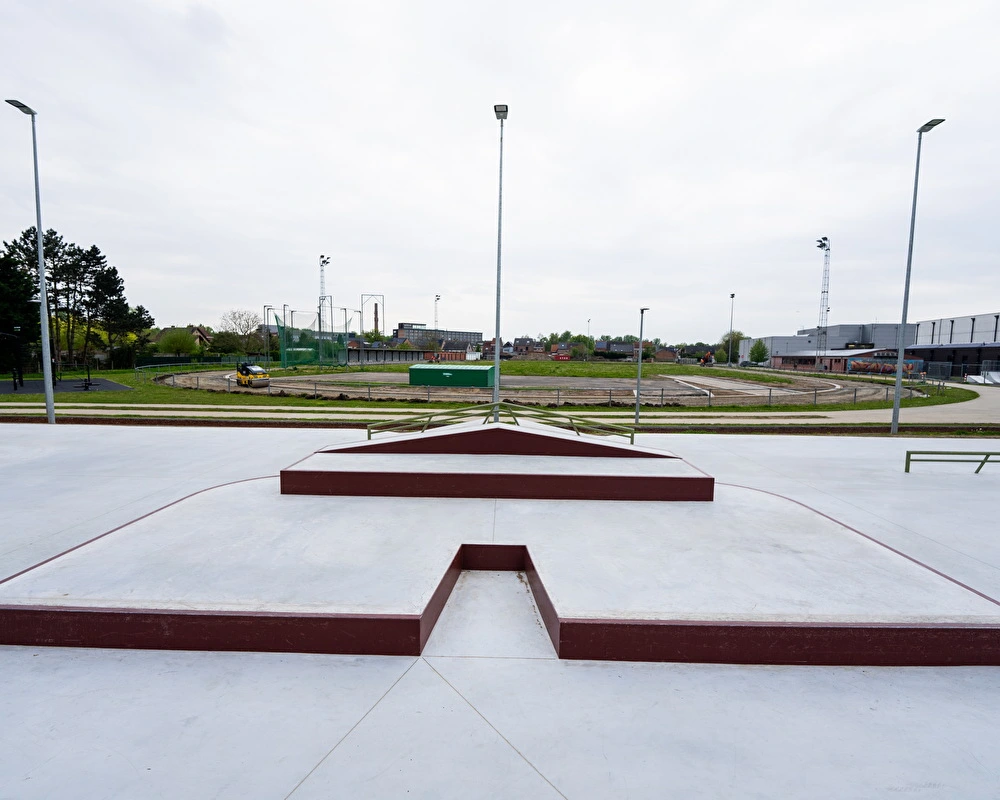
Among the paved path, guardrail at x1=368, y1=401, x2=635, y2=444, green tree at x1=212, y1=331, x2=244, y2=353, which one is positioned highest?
green tree at x1=212, y1=331, x2=244, y2=353

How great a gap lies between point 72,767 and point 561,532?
206 inches

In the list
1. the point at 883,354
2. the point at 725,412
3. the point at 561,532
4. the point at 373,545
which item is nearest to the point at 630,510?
the point at 561,532

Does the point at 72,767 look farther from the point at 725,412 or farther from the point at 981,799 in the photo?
the point at 725,412

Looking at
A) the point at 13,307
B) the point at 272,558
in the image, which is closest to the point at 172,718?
the point at 272,558

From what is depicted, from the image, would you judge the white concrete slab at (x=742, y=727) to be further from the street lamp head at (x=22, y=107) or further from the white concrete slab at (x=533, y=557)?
the street lamp head at (x=22, y=107)

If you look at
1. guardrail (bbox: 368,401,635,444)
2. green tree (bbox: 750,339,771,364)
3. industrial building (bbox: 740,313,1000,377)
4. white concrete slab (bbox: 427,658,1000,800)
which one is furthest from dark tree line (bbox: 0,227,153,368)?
green tree (bbox: 750,339,771,364)

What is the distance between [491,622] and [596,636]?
1.18m

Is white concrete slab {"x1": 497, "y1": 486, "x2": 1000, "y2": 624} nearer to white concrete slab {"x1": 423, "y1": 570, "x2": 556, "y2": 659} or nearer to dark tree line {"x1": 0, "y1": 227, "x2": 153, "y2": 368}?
white concrete slab {"x1": 423, "y1": 570, "x2": 556, "y2": 659}

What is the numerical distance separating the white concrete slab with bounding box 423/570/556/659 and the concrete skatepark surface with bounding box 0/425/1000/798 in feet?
0.08

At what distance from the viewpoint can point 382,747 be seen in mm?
3471

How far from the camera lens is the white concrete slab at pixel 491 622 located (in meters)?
4.66

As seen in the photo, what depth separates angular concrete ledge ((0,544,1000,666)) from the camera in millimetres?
4480

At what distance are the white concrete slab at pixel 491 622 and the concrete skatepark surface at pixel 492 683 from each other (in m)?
0.03

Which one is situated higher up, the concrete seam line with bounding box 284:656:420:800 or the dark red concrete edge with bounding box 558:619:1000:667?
the dark red concrete edge with bounding box 558:619:1000:667
